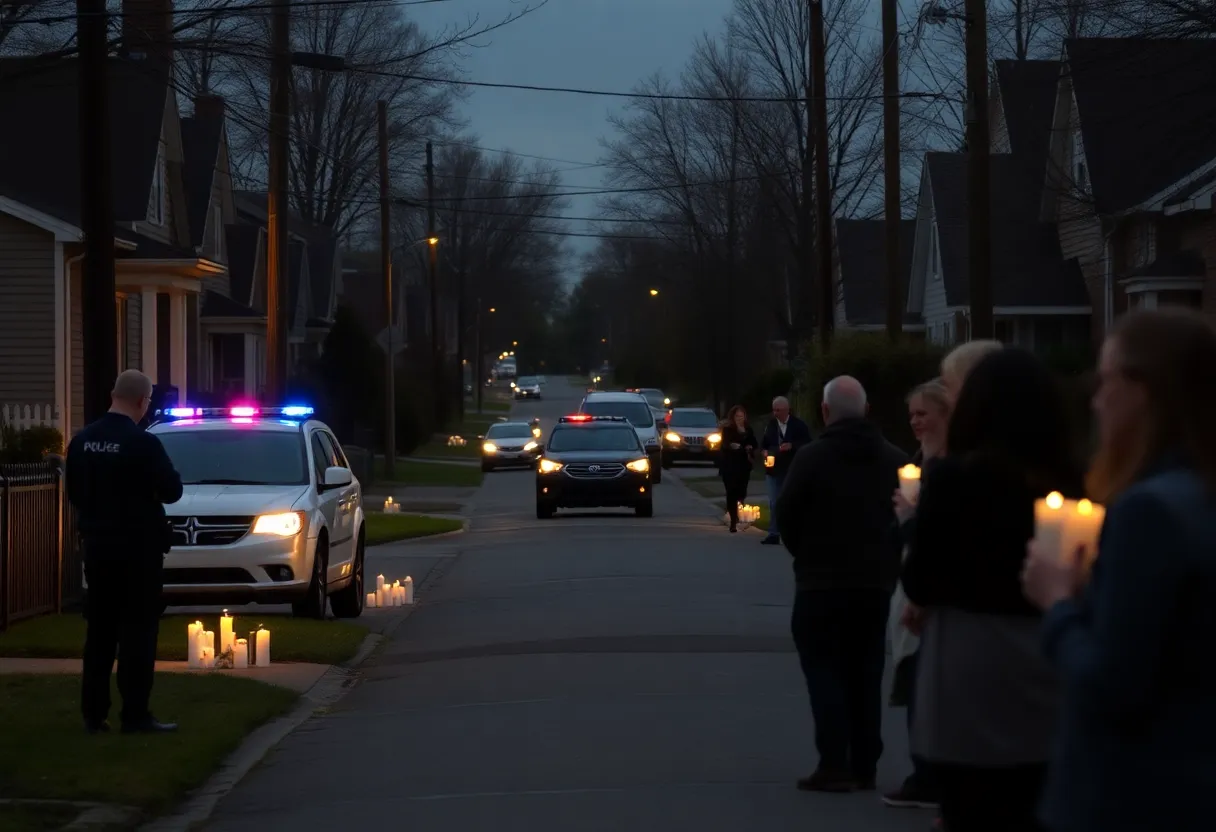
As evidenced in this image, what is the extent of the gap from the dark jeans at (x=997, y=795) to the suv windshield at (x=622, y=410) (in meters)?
36.9

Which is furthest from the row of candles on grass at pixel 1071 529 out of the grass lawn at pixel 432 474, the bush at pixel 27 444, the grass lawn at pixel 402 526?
the grass lawn at pixel 432 474

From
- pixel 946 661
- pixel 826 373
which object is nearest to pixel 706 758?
pixel 946 661

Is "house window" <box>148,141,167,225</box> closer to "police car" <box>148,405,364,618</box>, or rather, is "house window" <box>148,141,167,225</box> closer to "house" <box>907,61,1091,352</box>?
"house" <box>907,61,1091,352</box>

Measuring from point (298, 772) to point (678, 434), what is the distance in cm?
4130

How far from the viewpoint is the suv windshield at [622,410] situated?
138 ft

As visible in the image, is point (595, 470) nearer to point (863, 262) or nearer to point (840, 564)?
point (840, 564)

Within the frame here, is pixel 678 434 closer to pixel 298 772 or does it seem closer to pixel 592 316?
pixel 298 772

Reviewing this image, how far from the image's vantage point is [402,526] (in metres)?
29.0

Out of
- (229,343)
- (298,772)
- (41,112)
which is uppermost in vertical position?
(41,112)

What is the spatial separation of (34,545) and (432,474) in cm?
3166

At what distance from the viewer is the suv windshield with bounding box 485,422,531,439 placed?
50.2 m

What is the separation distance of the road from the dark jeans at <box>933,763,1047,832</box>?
2.64 metres

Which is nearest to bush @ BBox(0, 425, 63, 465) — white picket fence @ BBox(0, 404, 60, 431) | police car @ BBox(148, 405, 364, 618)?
police car @ BBox(148, 405, 364, 618)

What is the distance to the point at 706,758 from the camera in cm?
930
